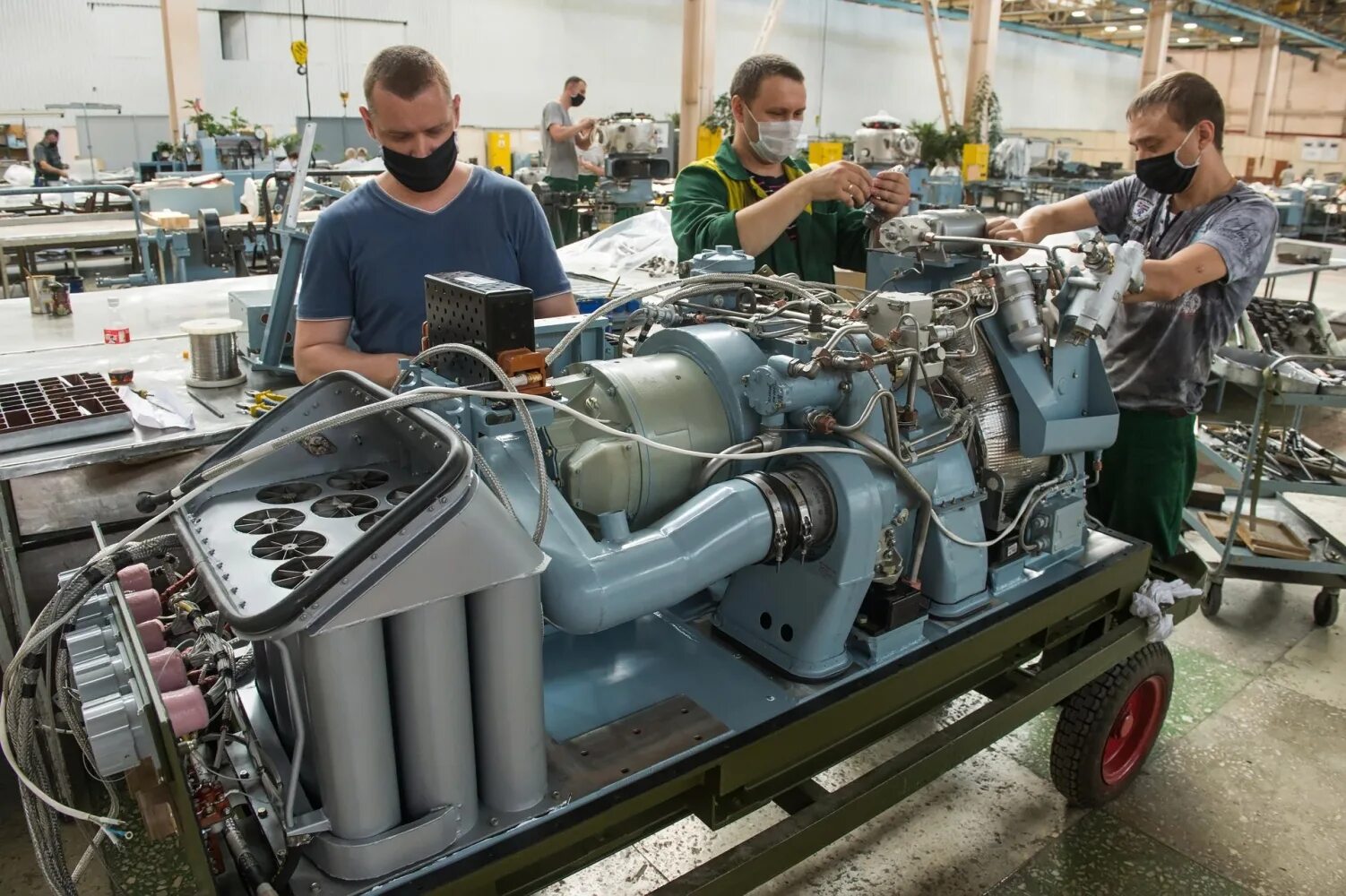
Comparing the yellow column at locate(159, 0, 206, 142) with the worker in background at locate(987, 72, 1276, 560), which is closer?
the worker in background at locate(987, 72, 1276, 560)

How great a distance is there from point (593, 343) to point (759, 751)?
0.76 meters

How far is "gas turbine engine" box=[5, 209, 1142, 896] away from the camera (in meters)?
0.95

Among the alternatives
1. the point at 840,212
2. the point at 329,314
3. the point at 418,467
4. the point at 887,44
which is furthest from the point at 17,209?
the point at 887,44

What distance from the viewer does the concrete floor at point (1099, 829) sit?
1.93 m

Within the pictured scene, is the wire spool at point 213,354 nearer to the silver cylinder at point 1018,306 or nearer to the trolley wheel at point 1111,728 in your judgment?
the silver cylinder at point 1018,306

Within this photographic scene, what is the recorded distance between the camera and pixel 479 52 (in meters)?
12.4

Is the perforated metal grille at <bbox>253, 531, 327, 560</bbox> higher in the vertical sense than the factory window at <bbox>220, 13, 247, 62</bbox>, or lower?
lower

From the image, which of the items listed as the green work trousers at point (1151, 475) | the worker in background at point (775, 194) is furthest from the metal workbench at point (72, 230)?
the green work trousers at point (1151, 475)

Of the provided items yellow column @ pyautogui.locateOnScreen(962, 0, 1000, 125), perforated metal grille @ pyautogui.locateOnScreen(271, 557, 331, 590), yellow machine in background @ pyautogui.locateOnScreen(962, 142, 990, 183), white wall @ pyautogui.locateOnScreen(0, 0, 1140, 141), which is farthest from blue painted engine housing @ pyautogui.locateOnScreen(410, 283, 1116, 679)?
white wall @ pyautogui.locateOnScreen(0, 0, 1140, 141)

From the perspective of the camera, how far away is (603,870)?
1965mm

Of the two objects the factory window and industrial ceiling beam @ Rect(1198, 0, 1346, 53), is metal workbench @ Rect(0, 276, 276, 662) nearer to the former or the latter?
the factory window

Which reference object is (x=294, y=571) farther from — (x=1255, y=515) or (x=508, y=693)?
(x=1255, y=515)

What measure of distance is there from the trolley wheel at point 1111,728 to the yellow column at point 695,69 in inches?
307

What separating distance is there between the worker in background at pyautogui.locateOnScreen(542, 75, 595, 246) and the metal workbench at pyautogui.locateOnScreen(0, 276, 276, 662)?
9.74ft
